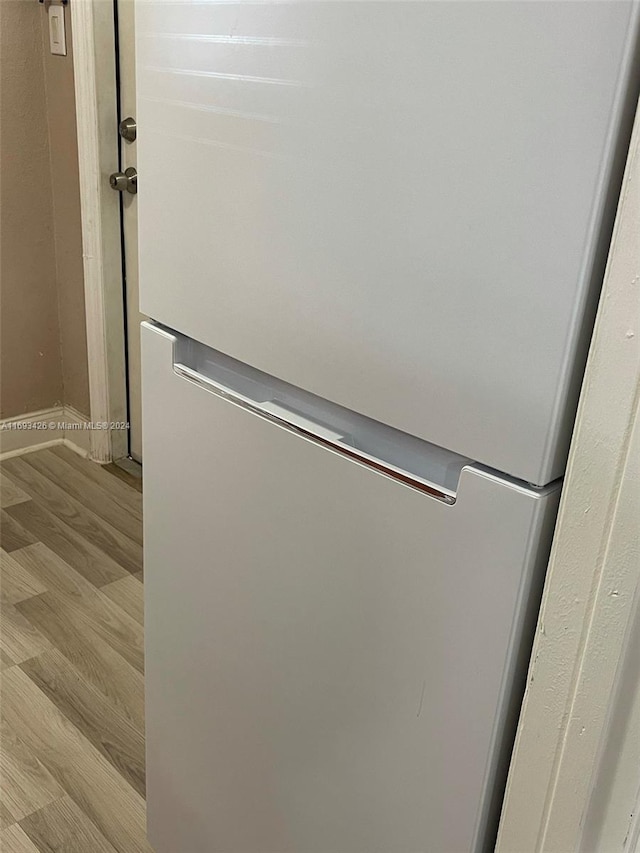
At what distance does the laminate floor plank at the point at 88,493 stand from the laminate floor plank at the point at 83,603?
8.5 inches

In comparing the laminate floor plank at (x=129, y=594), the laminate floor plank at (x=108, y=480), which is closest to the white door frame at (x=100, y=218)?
the laminate floor plank at (x=108, y=480)

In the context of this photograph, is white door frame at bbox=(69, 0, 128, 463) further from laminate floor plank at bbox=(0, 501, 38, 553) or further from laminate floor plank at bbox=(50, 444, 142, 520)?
laminate floor plank at bbox=(0, 501, 38, 553)

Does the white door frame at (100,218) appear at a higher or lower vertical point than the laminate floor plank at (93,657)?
higher

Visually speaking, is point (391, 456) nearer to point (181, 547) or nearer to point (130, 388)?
point (181, 547)

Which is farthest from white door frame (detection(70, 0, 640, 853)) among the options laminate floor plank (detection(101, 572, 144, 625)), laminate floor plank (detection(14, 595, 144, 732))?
laminate floor plank (detection(101, 572, 144, 625))

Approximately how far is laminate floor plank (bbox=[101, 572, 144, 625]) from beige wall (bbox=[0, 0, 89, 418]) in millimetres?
790

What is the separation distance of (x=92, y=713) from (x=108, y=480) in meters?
1.00

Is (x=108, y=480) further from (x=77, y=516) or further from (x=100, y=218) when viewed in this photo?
(x=100, y=218)

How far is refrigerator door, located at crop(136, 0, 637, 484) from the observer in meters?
0.58

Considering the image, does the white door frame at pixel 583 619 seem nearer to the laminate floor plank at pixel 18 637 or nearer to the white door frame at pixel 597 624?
the white door frame at pixel 597 624

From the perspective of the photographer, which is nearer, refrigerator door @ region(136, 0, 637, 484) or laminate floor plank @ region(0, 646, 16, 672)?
refrigerator door @ region(136, 0, 637, 484)

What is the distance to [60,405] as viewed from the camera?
2787 mm

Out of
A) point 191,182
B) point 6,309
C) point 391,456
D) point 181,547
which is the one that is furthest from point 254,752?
point 6,309

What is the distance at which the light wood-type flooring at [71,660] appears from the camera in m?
1.47
